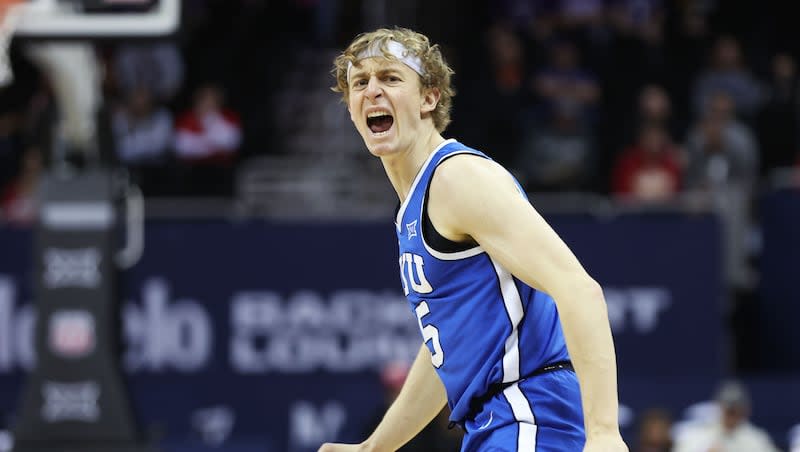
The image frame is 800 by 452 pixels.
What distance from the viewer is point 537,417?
14.7ft

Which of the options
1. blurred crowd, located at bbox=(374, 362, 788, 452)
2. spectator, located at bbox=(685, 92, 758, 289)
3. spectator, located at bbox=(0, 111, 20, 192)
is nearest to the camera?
blurred crowd, located at bbox=(374, 362, 788, 452)

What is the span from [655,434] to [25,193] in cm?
644

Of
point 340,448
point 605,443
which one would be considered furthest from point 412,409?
point 605,443

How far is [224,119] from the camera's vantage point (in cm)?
1505

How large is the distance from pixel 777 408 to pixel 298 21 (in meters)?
8.38

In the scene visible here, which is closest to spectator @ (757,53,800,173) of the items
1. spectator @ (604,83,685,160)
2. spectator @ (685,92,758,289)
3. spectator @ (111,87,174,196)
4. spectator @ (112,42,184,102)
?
spectator @ (685,92,758,289)

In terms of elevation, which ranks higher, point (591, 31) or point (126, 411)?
point (591, 31)

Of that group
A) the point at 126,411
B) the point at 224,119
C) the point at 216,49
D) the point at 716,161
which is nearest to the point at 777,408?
the point at 716,161

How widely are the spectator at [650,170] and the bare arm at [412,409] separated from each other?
28.0 feet

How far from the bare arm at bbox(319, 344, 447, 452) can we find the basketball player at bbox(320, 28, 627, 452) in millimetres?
271

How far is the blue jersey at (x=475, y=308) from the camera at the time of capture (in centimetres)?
449

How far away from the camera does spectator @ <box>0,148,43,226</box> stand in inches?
532

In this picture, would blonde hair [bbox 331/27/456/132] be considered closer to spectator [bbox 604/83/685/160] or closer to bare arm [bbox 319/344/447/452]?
bare arm [bbox 319/344/447/452]

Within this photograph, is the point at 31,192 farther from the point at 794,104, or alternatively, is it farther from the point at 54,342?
the point at 794,104
